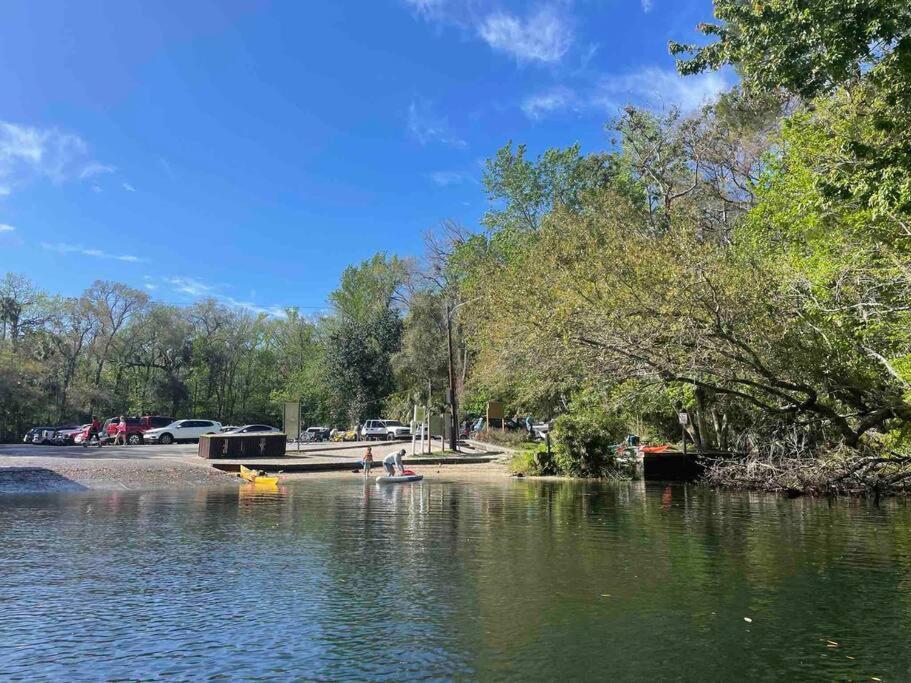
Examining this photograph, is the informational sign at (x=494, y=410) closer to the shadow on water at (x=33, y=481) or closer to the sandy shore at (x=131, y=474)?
the sandy shore at (x=131, y=474)

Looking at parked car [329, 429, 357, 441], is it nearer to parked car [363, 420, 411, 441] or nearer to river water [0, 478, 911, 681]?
parked car [363, 420, 411, 441]

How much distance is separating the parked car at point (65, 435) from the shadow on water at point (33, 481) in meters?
25.8

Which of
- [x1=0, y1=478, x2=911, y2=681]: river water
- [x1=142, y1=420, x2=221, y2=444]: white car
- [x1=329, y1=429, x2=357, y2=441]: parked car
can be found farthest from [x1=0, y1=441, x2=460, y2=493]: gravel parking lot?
[x1=329, y1=429, x2=357, y2=441]: parked car

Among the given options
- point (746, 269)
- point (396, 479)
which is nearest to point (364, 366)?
point (396, 479)

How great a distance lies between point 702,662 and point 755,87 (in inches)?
489

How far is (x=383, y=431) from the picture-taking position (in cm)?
5453

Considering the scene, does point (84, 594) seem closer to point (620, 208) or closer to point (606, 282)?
point (606, 282)

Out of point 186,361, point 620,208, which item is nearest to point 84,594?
point 620,208

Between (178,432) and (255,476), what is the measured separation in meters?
24.0

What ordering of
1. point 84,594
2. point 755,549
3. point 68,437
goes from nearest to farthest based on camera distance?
1. point 84,594
2. point 755,549
3. point 68,437

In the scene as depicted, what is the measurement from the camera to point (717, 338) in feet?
63.1

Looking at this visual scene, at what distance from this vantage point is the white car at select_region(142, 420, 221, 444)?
4559cm

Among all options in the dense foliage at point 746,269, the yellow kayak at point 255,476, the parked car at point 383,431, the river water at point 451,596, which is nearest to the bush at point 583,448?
the dense foliage at point 746,269

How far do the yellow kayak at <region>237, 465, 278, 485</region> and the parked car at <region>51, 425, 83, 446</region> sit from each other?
25.7 m
